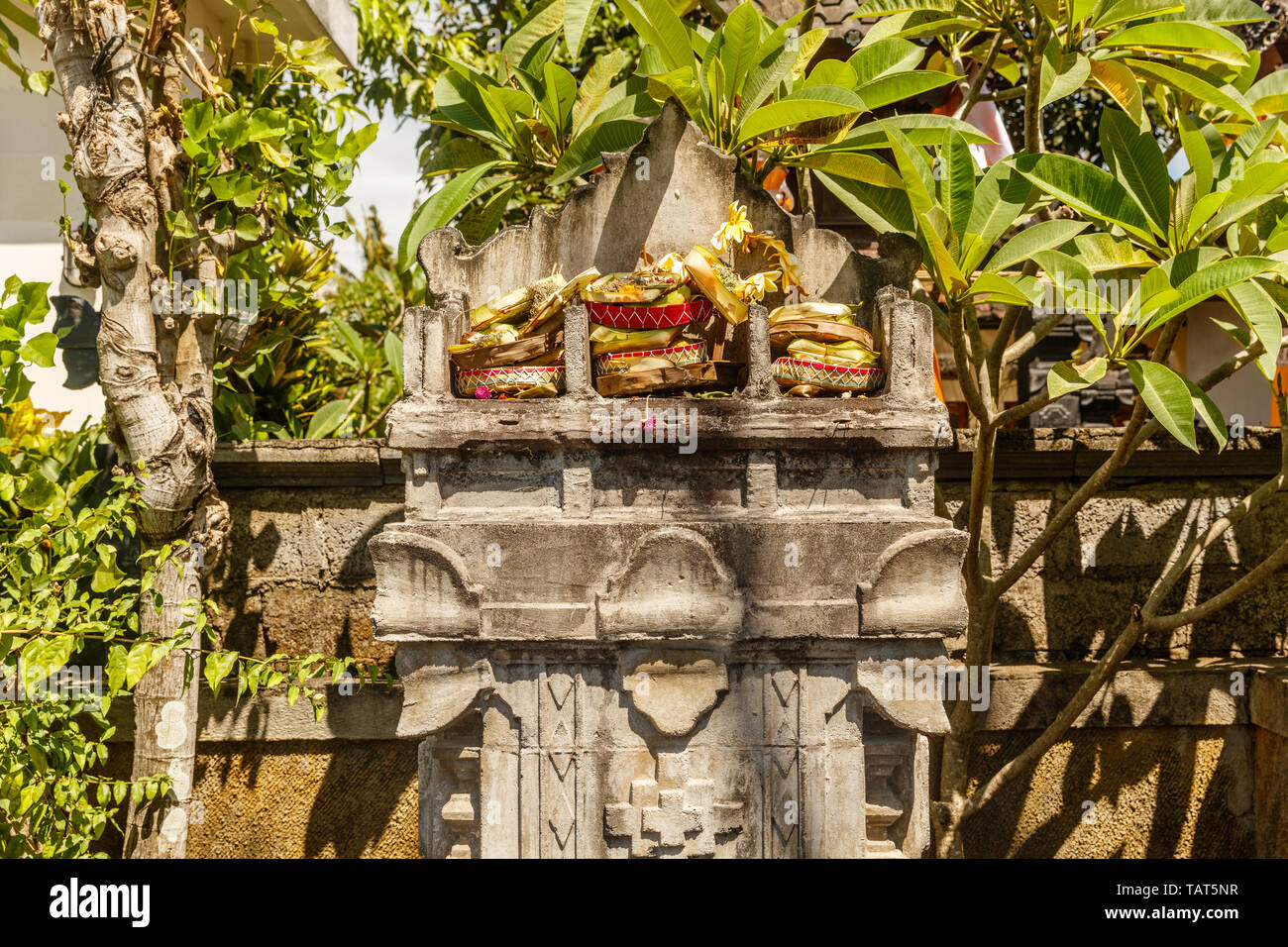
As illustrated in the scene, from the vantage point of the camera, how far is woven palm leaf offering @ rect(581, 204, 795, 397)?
342cm

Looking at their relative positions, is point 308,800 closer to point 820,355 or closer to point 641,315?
point 641,315

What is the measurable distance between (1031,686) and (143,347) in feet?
12.1

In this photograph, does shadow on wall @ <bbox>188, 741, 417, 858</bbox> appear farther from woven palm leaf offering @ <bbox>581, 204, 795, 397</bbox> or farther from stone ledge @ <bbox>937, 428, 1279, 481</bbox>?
stone ledge @ <bbox>937, 428, 1279, 481</bbox>

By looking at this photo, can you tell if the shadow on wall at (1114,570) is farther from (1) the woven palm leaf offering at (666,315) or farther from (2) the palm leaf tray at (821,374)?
(1) the woven palm leaf offering at (666,315)

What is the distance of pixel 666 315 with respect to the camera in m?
3.47

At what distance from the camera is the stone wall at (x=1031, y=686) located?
4.46m

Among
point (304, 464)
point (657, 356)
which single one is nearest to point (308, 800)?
point (304, 464)

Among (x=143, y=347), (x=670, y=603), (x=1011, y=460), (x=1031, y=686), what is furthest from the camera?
(x=1011, y=460)

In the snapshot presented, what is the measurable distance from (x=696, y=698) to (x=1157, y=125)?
26.2 feet

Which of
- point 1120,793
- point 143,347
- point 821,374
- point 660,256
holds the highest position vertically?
point 660,256

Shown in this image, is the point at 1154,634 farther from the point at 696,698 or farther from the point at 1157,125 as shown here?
the point at 1157,125

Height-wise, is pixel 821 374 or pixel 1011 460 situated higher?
pixel 821 374

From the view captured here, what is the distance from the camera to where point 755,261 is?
3.73m
